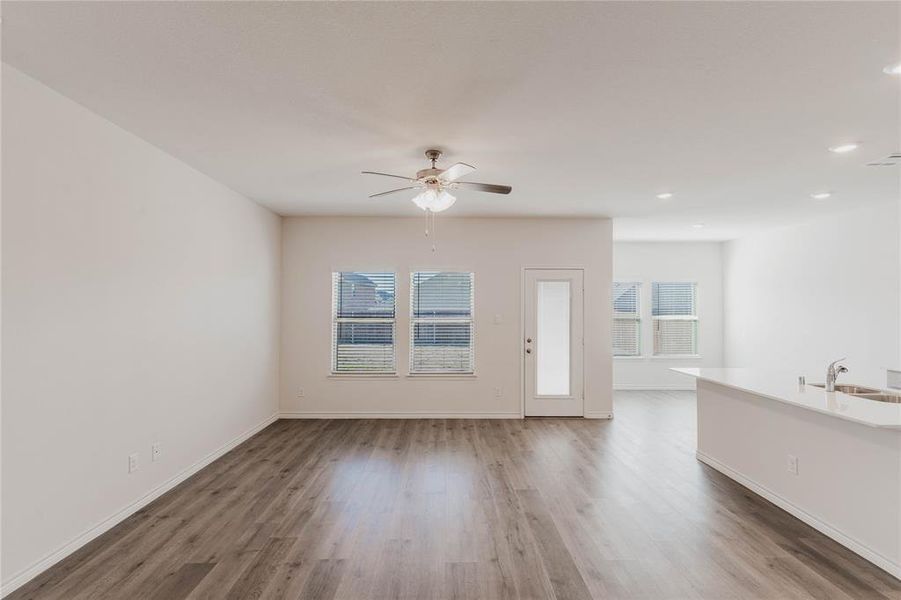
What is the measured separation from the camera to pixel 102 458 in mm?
2818

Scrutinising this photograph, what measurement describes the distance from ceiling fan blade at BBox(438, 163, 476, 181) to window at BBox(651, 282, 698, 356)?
6289 millimetres

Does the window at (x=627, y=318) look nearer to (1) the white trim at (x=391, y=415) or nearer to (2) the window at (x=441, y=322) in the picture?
(1) the white trim at (x=391, y=415)

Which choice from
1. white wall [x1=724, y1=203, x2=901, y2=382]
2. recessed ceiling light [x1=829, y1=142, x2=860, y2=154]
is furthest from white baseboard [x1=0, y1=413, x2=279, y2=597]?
white wall [x1=724, y1=203, x2=901, y2=382]

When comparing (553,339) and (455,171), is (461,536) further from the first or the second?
(553,339)

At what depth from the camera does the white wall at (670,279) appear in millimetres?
7977

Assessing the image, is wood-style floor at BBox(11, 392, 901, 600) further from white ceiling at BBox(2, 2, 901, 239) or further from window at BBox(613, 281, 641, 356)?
window at BBox(613, 281, 641, 356)

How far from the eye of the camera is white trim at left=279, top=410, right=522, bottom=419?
577 cm

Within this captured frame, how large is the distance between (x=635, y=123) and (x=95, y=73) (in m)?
3.13

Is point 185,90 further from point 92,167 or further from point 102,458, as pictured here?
point 102,458

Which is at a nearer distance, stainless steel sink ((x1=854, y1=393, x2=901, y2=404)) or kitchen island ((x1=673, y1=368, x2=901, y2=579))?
kitchen island ((x1=673, y1=368, x2=901, y2=579))

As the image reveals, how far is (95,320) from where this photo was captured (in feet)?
9.14

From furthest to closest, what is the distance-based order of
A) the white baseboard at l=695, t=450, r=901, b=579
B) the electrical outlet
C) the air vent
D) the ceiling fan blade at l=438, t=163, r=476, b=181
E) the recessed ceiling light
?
the air vent
the recessed ceiling light
the electrical outlet
the ceiling fan blade at l=438, t=163, r=476, b=181
the white baseboard at l=695, t=450, r=901, b=579

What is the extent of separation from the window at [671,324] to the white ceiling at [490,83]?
4.16 metres

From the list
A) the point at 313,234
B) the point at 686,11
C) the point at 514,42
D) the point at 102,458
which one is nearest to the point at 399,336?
the point at 313,234
